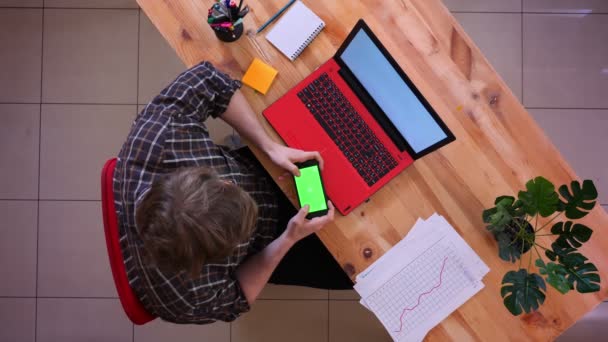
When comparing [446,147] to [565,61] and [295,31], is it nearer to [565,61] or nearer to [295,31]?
[295,31]

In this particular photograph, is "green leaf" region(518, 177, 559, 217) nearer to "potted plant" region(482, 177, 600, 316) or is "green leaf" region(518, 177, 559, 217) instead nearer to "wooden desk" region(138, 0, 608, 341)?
"potted plant" region(482, 177, 600, 316)

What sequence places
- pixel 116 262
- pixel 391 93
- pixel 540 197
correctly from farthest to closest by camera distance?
pixel 391 93
pixel 540 197
pixel 116 262

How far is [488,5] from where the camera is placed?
237 centimetres

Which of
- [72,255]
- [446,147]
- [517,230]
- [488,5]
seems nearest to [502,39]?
[488,5]

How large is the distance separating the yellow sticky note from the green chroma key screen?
0.29 m

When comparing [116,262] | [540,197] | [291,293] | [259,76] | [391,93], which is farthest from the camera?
[291,293]

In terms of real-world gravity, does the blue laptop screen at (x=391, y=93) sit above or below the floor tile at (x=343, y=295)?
above

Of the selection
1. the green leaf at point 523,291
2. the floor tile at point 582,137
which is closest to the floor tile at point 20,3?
the green leaf at point 523,291

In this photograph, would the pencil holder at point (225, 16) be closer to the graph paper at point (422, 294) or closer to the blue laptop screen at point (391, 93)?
the blue laptop screen at point (391, 93)

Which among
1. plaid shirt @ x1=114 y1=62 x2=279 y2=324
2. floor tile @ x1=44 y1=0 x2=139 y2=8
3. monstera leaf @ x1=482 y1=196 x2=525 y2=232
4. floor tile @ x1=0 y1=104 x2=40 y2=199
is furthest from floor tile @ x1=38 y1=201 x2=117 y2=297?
monstera leaf @ x1=482 y1=196 x2=525 y2=232

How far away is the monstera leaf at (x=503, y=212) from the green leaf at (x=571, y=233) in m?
0.10

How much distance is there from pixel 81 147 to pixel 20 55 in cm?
57

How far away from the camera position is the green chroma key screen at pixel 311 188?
138cm

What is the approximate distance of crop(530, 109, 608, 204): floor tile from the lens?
238cm
